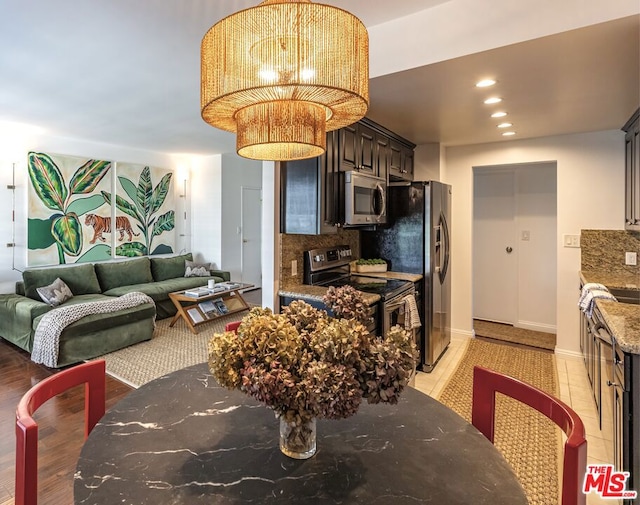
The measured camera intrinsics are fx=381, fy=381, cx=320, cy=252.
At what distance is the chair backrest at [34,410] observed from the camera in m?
0.93

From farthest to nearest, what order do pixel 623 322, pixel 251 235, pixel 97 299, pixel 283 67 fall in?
pixel 251 235 → pixel 97 299 → pixel 623 322 → pixel 283 67

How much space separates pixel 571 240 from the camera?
3.79 meters

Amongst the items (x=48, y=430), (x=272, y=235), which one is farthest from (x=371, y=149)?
(x=48, y=430)

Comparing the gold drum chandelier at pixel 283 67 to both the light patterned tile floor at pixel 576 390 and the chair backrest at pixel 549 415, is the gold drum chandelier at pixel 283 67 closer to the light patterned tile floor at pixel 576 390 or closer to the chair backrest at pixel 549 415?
the chair backrest at pixel 549 415

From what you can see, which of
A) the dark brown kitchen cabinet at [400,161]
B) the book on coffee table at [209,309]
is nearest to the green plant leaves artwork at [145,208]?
the book on coffee table at [209,309]

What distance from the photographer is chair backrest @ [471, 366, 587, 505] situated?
86 cm

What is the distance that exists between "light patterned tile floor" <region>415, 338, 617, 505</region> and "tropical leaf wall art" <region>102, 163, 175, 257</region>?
484 centimetres

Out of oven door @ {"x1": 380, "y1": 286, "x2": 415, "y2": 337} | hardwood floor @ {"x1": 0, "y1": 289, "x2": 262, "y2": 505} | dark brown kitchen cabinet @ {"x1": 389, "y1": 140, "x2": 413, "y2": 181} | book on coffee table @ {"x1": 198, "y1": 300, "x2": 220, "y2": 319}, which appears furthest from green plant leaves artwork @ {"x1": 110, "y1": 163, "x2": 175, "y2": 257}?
oven door @ {"x1": 380, "y1": 286, "x2": 415, "y2": 337}

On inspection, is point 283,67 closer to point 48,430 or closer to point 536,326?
point 48,430

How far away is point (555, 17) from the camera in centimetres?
181

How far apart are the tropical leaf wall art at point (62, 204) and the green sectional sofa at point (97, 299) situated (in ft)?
1.35

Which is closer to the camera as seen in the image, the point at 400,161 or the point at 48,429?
the point at 48,429

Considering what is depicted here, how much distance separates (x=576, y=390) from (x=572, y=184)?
1965 millimetres

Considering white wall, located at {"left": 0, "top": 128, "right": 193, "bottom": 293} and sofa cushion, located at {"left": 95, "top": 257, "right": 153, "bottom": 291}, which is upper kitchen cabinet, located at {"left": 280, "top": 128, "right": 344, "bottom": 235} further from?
white wall, located at {"left": 0, "top": 128, "right": 193, "bottom": 293}
